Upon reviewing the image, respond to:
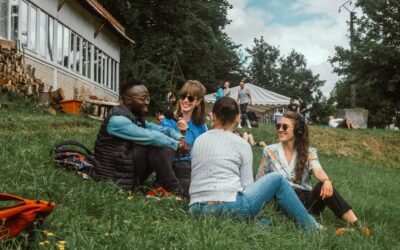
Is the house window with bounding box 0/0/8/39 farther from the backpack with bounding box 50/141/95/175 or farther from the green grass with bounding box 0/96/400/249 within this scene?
the backpack with bounding box 50/141/95/175

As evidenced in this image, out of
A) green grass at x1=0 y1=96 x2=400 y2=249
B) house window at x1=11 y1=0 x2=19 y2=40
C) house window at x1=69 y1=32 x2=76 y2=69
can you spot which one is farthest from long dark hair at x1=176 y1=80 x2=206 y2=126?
house window at x1=69 y1=32 x2=76 y2=69

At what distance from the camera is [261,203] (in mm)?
5121

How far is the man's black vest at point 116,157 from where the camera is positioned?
241 inches

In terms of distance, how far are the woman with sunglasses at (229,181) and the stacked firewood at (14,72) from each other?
11119mm

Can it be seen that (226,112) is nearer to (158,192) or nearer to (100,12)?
(158,192)

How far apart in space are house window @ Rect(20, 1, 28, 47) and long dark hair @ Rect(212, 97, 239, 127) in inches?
527

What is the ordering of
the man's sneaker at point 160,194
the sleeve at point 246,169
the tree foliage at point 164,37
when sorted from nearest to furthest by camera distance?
the sleeve at point 246,169 < the man's sneaker at point 160,194 < the tree foliage at point 164,37

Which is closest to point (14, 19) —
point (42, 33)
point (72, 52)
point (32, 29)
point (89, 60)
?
point (32, 29)

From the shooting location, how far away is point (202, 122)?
6859 mm

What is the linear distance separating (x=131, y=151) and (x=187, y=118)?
94cm

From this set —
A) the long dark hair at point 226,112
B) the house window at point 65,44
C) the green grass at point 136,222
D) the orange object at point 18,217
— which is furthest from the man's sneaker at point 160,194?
the house window at point 65,44

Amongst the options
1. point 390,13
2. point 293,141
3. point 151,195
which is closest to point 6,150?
point 151,195

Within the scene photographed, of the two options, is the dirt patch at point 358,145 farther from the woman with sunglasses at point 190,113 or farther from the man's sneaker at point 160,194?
the man's sneaker at point 160,194

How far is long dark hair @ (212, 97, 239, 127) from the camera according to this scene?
522cm
